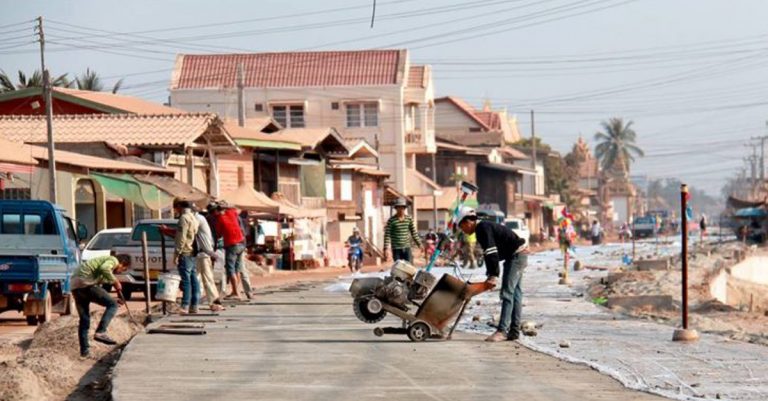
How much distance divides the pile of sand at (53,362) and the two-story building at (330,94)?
Answer: 2242 inches

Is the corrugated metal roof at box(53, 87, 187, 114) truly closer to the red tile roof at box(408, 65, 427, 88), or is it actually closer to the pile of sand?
the red tile roof at box(408, 65, 427, 88)

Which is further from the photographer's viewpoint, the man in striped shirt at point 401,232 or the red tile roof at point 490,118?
the red tile roof at point 490,118

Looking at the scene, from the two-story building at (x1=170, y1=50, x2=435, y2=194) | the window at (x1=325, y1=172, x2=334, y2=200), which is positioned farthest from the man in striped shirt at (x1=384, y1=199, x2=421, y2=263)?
the two-story building at (x1=170, y1=50, x2=435, y2=194)

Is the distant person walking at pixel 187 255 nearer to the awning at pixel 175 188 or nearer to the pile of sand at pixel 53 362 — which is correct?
the pile of sand at pixel 53 362

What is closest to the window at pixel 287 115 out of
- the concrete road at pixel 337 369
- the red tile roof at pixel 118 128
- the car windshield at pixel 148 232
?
the red tile roof at pixel 118 128

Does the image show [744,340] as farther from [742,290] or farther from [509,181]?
[509,181]

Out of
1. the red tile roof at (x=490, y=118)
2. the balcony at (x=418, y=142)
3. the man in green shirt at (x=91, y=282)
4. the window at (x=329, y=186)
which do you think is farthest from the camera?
the red tile roof at (x=490, y=118)

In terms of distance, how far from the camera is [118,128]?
1778 inches

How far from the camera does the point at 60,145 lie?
44.8 metres

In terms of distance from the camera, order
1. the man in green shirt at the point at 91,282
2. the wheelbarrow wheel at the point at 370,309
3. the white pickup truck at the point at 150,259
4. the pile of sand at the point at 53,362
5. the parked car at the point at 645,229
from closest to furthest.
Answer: the pile of sand at the point at 53,362 < the man in green shirt at the point at 91,282 < the wheelbarrow wheel at the point at 370,309 < the white pickup truck at the point at 150,259 < the parked car at the point at 645,229

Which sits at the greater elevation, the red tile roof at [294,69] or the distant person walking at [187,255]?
the red tile roof at [294,69]

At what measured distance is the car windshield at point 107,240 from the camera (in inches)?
1226

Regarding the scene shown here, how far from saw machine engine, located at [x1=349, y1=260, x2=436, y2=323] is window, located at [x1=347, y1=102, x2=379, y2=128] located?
202 feet

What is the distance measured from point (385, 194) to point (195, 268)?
52.5 metres
